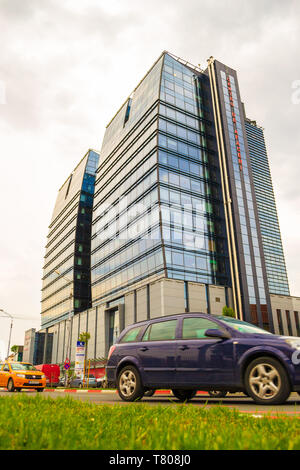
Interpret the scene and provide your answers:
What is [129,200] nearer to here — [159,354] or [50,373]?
[50,373]

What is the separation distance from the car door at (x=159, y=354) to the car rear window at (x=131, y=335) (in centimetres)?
32

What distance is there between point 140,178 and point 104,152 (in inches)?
829

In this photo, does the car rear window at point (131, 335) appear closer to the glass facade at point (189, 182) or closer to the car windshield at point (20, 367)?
the car windshield at point (20, 367)

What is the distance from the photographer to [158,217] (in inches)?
1778

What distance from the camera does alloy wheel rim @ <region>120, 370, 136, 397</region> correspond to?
705cm

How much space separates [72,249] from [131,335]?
71137 millimetres

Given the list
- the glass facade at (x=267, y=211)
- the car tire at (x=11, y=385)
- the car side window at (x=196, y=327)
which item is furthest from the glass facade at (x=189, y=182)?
the glass facade at (x=267, y=211)

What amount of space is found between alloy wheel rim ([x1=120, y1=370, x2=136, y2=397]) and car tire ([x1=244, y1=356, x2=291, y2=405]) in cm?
239

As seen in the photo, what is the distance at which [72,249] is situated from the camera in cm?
7700

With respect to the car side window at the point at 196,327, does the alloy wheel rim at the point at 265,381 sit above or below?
below

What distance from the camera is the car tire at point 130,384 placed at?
6898 mm
